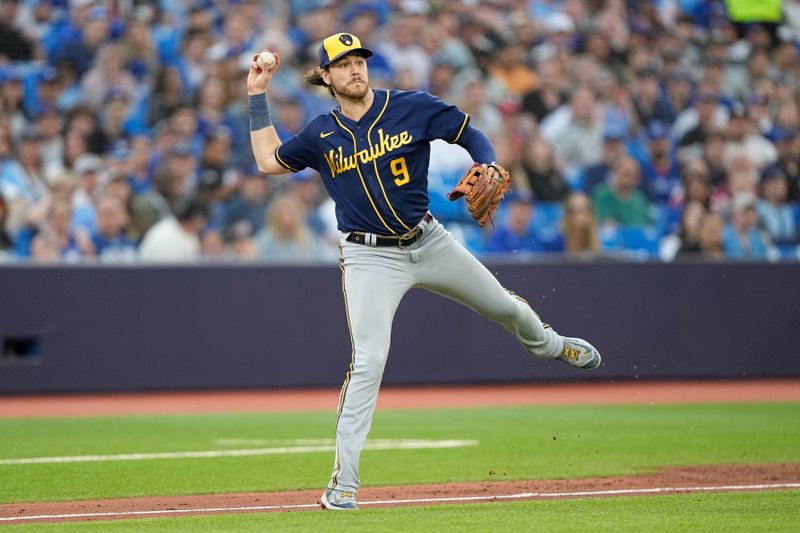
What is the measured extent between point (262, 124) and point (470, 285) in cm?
142

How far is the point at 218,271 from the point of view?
1375cm

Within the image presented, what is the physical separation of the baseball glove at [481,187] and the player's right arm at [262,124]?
102 centimetres

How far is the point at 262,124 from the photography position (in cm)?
703

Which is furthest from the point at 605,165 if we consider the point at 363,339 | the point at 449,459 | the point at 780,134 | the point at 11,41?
the point at 363,339

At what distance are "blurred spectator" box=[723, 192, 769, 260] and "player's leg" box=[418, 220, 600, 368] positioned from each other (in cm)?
851

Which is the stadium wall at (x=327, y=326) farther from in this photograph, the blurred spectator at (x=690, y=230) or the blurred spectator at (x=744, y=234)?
the blurred spectator at (x=744, y=234)

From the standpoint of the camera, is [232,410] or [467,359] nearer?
[232,410]

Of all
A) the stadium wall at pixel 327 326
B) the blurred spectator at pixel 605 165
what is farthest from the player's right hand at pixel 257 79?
the blurred spectator at pixel 605 165

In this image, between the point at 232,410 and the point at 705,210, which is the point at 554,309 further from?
the point at 232,410

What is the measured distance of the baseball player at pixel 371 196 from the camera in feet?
21.5

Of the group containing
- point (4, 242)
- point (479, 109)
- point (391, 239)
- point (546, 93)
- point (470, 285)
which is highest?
point (546, 93)

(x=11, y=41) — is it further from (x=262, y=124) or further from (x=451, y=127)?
(x=451, y=127)

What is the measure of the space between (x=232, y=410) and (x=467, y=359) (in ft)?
9.75

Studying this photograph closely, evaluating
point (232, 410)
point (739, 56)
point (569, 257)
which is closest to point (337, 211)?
point (232, 410)
